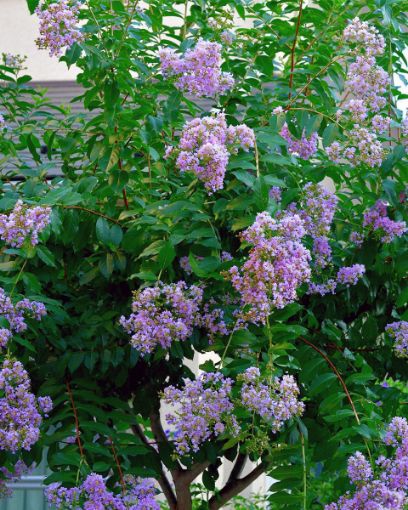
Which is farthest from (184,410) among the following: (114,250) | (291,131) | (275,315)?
(291,131)

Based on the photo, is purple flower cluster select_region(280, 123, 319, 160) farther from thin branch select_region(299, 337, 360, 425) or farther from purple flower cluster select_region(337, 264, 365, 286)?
thin branch select_region(299, 337, 360, 425)

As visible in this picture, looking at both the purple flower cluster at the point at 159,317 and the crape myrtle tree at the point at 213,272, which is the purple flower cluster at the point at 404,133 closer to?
the crape myrtle tree at the point at 213,272

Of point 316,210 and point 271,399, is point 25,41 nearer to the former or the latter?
point 316,210

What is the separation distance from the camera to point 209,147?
173cm

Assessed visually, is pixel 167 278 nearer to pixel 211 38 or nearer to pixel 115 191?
pixel 115 191

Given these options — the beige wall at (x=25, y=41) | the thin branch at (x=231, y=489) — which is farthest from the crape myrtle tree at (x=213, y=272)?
the beige wall at (x=25, y=41)

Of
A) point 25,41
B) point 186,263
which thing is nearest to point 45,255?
point 186,263

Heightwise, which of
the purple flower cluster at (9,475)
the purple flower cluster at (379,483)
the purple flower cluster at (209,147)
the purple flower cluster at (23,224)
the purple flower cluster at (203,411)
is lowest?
the purple flower cluster at (9,475)

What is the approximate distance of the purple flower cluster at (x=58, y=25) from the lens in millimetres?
1923

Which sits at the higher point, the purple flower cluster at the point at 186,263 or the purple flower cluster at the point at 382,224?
the purple flower cluster at the point at 382,224

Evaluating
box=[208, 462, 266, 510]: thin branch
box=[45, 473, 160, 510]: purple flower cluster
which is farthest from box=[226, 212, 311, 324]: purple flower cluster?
box=[208, 462, 266, 510]: thin branch

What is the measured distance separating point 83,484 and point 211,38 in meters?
1.05

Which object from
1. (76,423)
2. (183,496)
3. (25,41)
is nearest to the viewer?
(76,423)

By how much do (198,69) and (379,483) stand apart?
0.87 metres
